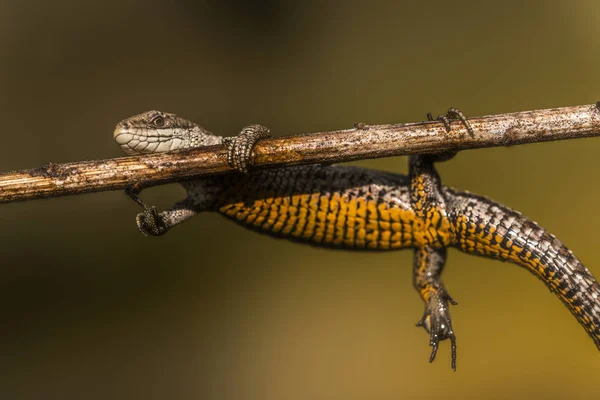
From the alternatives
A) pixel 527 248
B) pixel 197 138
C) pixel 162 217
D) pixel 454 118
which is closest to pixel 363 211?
pixel 454 118

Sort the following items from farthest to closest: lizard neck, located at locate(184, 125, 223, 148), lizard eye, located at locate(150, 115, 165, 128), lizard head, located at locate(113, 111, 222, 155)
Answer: lizard neck, located at locate(184, 125, 223, 148)
lizard eye, located at locate(150, 115, 165, 128)
lizard head, located at locate(113, 111, 222, 155)

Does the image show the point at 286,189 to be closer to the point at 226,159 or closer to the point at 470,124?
the point at 226,159

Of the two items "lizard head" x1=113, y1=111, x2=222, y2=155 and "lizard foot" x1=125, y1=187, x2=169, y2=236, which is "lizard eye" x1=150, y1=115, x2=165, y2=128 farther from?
"lizard foot" x1=125, y1=187, x2=169, y2=236

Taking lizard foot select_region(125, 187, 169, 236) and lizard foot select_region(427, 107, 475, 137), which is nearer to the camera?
lizard foot select_region(427, 107, 475, 137)

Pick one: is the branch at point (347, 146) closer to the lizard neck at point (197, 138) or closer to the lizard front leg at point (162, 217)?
the lizard front leg at point (162, 217)


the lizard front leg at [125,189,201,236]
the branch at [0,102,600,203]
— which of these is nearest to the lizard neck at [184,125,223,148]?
the lizard front leg at [125,189,201,236]

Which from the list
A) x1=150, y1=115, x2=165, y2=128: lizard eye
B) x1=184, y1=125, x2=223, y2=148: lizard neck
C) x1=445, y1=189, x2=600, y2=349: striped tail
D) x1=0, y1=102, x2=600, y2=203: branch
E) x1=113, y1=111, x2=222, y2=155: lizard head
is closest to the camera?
x1=0, y1=102, x2=600, y2=203: branch

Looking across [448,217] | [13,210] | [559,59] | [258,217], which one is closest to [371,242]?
[448,217]
